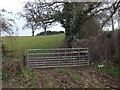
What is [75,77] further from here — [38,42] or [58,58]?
[38,42]

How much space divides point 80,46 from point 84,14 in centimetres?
316

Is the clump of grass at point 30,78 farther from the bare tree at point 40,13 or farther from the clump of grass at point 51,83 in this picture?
the bare tree at point 40,13

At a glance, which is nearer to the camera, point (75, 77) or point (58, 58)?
point (75, 77)

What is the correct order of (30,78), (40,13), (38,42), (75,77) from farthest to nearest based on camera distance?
(38,42) → (40,13) → (75,77) → (30,78)

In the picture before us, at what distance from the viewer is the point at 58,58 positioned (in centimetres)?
1775

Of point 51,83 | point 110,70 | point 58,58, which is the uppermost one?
point 58,58

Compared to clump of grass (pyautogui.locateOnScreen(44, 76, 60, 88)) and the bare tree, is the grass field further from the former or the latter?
clump of grass (pyautogui.locateOnScreen(44, 76, 60, 88))

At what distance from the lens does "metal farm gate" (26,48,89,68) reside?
1734 cm

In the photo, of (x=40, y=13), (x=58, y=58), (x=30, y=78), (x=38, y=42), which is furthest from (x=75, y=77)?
(x=38, y=42)

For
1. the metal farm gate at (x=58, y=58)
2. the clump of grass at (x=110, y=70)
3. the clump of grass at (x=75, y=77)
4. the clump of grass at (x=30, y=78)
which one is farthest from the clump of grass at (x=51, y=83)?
the metal farm gate at (x=58, y=58)

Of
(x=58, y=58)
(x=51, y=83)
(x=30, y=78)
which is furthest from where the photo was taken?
(x=58, y=58)

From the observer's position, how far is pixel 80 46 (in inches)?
756

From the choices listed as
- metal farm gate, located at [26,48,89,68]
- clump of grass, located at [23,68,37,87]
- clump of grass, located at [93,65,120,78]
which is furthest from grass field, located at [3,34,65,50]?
clump of grass, located at [23,68,37,87]

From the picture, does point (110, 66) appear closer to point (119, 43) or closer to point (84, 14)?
point (119, 43)
